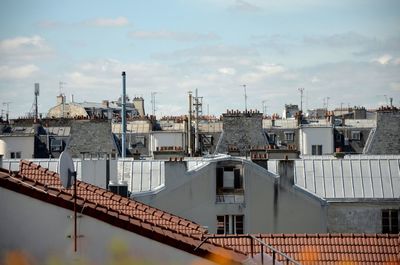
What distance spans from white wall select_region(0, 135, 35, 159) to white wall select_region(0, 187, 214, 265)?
43923 millimetres

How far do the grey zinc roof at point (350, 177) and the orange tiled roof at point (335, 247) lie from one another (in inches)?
337

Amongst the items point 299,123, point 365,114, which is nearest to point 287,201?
point 299,123

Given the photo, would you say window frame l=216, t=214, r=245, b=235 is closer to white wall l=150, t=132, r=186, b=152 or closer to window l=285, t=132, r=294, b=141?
white wall l=150, t=132, r=186, b=152

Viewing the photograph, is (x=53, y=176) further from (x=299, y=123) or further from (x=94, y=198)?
(x=299, y=123)

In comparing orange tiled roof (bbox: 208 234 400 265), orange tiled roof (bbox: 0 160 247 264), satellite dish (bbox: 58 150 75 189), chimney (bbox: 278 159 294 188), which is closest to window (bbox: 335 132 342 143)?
chimney (bbox: 278 159 294 188)

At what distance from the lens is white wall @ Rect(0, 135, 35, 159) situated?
5462 centimetres

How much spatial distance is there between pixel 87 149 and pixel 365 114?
2819 cm

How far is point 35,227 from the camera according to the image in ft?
37.4

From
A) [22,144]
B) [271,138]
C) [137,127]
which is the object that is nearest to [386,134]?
[271,138]

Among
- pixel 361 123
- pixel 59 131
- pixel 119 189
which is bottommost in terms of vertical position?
pixel 119 189

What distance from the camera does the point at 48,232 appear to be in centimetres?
1142

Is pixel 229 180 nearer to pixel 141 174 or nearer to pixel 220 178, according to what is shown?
pixel 220 178

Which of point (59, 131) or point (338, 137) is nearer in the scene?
point (338, 137)

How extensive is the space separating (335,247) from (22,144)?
40.4m
